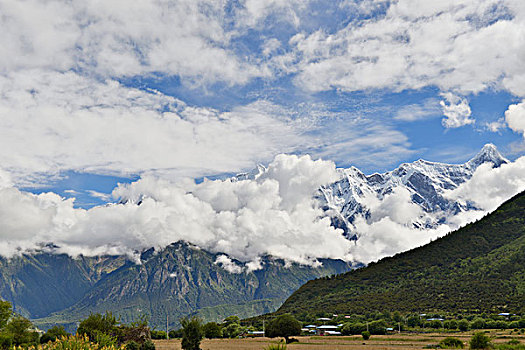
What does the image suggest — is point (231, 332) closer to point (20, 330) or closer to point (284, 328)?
point (284, 328)

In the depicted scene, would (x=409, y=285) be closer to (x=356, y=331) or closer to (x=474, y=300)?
(x=474, y=300)

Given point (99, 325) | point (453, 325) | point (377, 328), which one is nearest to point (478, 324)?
point (453, 325)

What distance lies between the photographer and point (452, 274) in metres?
192

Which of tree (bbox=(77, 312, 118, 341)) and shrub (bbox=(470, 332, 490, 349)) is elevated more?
tree (bbox=(77, 312, 118, 341))

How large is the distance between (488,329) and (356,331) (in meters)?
32.5

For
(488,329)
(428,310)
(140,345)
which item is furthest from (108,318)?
(428,310)

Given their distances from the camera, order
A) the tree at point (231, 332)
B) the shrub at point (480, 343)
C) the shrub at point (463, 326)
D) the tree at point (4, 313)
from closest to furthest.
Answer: the shrub at point (480, 343) → the tree at point (4, 313) → the shrub at point (463, 326) → the tree at point (231, 332)

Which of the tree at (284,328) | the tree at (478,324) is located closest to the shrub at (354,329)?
the tree at (284,328)

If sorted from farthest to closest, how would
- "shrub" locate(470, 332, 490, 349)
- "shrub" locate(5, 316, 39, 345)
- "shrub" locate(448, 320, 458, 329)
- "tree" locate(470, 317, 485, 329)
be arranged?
"shrub" locate(448, 320, 458, 329)
"tree" locate(470, 317, 485, 329)
"shrub" locate(5, 316, 39, 345)
"shrub" locate(470, 332, 490, 349)

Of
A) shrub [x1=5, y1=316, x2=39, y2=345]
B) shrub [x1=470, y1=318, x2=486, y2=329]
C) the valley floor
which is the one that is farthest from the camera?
shrub [x1=470, y1=318, x2=486, y2=329]

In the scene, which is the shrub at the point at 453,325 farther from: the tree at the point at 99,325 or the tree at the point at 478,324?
the tree at the point at 99,325

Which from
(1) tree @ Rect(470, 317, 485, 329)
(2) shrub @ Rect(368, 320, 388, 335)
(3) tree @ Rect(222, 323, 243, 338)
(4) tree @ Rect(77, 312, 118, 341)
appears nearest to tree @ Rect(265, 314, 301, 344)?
(2) shrub @ Rect(368, 320, 388, 335)

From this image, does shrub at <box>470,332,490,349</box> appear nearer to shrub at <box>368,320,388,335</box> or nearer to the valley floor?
the valley floor

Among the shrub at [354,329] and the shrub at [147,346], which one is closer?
the shrub at [147,346]
